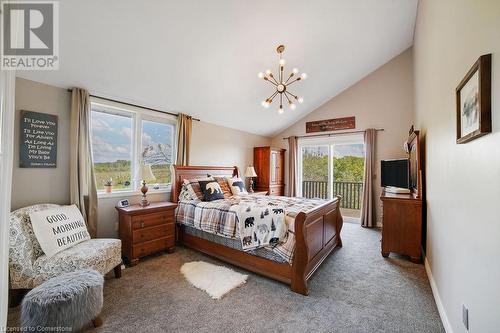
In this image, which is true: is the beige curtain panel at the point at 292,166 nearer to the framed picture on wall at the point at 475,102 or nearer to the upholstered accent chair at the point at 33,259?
the framed picture on wall at the point at 475,102

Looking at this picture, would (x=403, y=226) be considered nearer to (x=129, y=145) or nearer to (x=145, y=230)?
(x=145, y=230)

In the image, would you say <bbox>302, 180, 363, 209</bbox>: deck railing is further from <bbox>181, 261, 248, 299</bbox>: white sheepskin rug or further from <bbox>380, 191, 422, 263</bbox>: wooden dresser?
<bbox>181, 261, 248, 299</bbox>: white sheepskin rug

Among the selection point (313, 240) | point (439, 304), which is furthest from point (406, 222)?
point (313, 240)

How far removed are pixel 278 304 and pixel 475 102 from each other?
2.14m

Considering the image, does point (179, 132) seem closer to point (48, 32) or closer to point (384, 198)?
point (48, 32)

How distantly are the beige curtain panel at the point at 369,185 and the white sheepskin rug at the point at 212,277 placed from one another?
3.50 metres

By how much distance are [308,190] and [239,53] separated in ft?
13.6

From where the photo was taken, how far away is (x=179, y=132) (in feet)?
13.1

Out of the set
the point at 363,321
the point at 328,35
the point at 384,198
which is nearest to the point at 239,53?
the point at 328,35

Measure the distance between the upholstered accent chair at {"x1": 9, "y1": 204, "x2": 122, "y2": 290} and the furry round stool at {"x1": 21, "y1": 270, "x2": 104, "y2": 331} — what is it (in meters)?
0.36

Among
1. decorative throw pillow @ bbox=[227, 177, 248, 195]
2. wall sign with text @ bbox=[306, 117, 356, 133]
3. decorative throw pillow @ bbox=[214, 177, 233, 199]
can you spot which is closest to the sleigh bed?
decorative throw pillow @ bbox=[214, 177, 233, 199]

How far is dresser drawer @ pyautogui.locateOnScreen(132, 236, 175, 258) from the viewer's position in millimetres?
2805

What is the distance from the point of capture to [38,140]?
2.50 meters

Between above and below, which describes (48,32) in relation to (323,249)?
above
